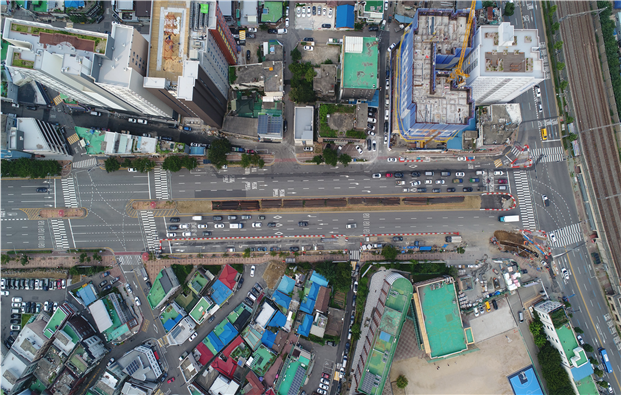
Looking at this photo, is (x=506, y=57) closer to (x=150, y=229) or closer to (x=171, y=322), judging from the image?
(x=150, y=229)

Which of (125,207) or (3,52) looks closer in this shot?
(3,52)

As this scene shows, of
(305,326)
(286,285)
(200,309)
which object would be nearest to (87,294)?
(200,309)

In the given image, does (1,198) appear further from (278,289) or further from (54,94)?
(278,289)

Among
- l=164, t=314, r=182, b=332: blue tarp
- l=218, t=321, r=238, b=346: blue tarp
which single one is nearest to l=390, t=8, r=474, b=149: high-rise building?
l=218, t=321, r=238, b=346: blue tarp

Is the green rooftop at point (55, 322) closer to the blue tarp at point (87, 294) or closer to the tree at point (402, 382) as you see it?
the blue tarp at point (87, 294)

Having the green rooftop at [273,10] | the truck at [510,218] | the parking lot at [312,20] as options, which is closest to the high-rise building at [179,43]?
the green rooftop at [273,10]

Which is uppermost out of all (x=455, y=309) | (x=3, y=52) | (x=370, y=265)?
(x=3, y=52)

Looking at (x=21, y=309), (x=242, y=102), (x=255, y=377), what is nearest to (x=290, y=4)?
(x=242, y=102)
